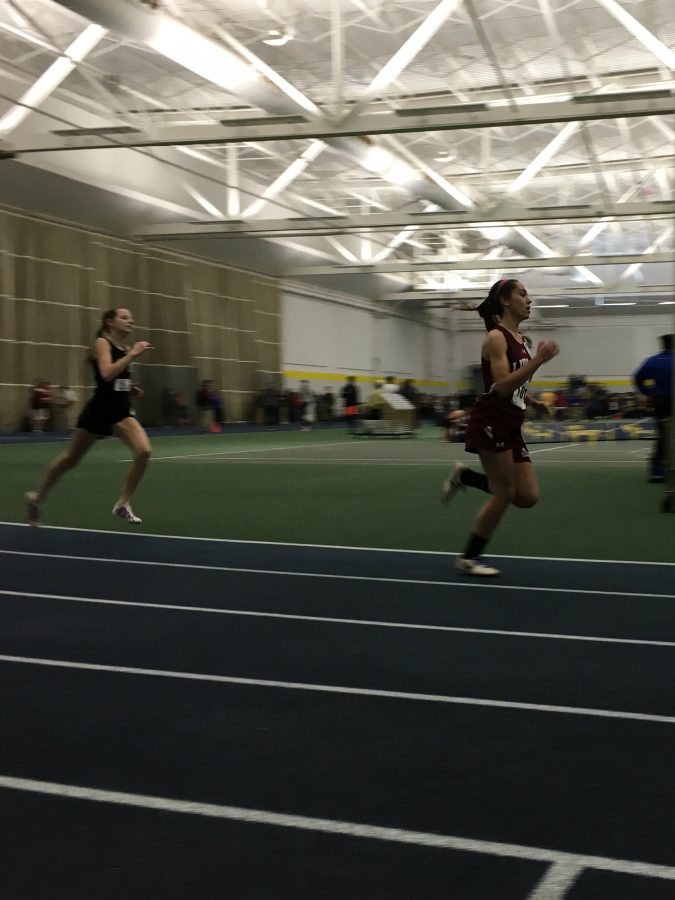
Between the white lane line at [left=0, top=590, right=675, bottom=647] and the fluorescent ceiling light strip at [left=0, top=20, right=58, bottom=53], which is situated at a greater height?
the fluorescent ceiling light strip at [left=0, top=20, right=58, bottom=53]

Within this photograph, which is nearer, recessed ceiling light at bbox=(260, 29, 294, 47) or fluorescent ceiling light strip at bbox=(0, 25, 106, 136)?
fluorescent ceiling light strip at bbox=(0, 25, 106, 136)

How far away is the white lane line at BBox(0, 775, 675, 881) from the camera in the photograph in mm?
2561

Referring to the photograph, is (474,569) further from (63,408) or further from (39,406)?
(63,408)

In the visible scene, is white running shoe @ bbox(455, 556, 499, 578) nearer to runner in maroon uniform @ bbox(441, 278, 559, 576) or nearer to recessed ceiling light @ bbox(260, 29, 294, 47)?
runner in maroon uniform @ bbox(441, 278, 559, 576)

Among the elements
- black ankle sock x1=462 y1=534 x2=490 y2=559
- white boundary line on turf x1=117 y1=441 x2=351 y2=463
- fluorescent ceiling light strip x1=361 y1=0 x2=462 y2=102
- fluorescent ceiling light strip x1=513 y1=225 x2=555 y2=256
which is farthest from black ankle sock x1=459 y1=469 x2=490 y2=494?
fluorescent ceiling light strip x1=513 y1=225 x2=555 y2=256

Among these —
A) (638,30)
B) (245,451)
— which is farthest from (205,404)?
(638,30)

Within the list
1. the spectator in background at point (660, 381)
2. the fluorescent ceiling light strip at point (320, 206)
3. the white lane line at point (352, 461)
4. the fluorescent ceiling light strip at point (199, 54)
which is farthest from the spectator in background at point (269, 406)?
the spectator in background at point (660, 381)

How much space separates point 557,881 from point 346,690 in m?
1.76

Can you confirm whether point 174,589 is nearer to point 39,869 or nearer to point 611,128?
point 39,869

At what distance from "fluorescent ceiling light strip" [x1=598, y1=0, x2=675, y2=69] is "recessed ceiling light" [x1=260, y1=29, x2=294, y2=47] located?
637 cm

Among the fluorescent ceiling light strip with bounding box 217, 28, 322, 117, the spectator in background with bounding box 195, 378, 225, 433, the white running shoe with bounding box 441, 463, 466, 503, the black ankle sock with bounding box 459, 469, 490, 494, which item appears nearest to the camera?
the black ankle sock with bounding box 459, 469, 490, 494

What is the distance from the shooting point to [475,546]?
6.80 m

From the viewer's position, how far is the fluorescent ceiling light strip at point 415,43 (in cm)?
1781

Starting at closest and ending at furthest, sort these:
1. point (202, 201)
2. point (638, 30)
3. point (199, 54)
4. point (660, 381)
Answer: point (660, 381)
point (638, 30)
point (199, 54)
point (202, 201)
